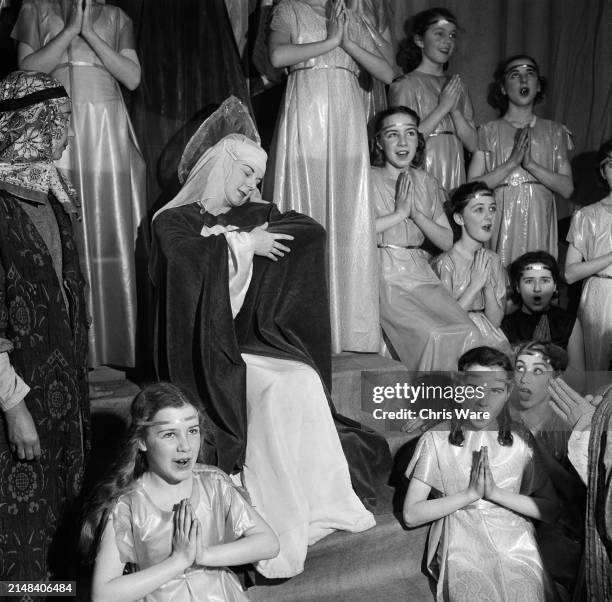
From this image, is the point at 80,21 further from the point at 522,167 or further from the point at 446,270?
the point at 522,167

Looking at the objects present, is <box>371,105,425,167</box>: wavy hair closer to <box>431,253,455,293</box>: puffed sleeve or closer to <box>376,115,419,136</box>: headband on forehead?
<box>376,115,419,136</box>: headband on forehead

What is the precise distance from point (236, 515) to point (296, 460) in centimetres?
53

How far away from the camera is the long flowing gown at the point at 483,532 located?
2.92 meters

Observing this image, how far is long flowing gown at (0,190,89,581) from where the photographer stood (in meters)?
2.62

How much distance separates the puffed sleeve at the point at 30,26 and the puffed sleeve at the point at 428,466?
2.09 m

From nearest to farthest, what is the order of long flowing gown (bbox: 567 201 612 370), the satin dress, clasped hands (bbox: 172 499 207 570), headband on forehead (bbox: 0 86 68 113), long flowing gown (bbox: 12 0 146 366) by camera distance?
clasped hands (bbox: 172 499 207 570), headband on forehead (bbox: 0 86 68 113), the satin dress, long flowing gown (bbox: 12 0 146 366), long flowing gown (bbox: 567 201 612 370)

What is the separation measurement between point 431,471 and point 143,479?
3.09 ft

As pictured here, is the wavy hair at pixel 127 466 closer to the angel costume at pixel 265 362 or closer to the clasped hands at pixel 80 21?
the angel costume at pixel 265 362

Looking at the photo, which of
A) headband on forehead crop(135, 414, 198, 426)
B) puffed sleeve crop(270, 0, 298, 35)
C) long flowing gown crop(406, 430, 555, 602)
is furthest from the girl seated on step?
headband on forehead crop(135, 414, 198, 426)

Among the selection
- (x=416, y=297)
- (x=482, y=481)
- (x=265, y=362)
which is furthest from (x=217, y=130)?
(x=482, y=481)

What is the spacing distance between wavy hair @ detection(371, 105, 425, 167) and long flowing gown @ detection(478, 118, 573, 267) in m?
0.55

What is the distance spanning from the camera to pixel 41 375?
271 cm

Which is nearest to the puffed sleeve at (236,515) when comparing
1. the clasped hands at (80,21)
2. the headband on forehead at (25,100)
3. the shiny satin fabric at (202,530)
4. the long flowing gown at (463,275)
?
the shiny satin fabric at (202,530)

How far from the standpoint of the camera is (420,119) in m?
4.60
